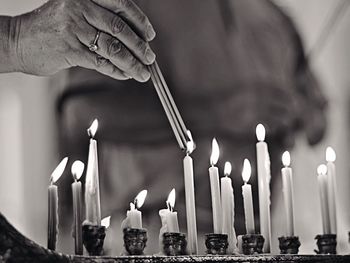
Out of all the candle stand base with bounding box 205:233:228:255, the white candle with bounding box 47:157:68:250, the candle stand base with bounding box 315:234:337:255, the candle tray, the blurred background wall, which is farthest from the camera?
the blurred background wall

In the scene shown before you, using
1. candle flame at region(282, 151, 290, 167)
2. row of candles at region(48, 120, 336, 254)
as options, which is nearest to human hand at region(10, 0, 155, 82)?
row of candles at region(48, 120, 336, 254)

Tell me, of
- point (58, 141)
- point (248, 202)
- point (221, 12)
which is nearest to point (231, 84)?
point (221, 12)

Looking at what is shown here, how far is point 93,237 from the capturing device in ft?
2.31

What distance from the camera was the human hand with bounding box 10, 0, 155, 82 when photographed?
0.87 metres

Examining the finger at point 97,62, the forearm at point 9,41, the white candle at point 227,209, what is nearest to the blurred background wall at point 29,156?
the forearm at point 9,41

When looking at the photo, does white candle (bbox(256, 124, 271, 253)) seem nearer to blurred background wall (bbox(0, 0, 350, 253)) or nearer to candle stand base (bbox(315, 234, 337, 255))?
candle stand base (bbox(315, 234, 337, 255))

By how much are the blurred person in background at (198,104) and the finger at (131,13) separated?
415 millimetres

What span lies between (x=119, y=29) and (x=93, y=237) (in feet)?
0.91

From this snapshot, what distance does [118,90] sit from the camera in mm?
1322

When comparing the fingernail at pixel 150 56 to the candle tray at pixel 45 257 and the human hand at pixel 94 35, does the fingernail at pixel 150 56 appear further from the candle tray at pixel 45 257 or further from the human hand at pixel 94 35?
the candle tray at pixel 45 257

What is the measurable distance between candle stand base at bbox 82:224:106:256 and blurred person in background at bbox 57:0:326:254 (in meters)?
0.54

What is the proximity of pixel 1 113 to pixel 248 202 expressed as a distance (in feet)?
1.83

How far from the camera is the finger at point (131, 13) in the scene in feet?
2.82

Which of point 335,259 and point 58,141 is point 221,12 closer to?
point 58,141
